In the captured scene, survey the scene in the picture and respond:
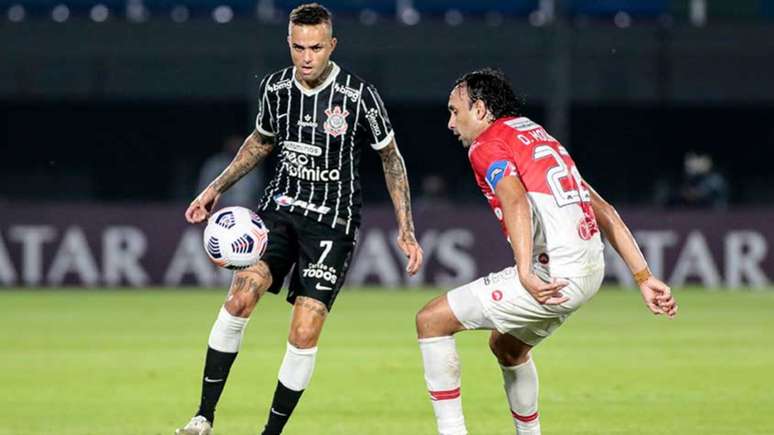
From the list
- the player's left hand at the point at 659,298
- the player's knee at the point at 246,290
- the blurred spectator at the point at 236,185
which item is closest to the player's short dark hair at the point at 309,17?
the player's knee at the point at 246,290

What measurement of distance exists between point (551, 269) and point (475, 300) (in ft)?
1.23

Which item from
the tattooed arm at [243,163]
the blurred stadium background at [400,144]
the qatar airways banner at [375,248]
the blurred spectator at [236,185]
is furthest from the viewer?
the blurred spectator at [236,185]

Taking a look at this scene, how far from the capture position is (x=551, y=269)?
724 cm

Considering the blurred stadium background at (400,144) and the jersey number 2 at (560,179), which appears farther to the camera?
the blurred stadium background at (400,144)

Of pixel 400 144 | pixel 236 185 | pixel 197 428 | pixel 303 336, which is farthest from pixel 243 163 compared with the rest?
pixel 400 144

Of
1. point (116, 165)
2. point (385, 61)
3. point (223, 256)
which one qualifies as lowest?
point (116, 165)

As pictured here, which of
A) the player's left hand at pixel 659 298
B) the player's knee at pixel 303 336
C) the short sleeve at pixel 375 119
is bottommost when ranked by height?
the player's knee at pixel 303 336

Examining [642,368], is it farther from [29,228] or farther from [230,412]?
[29,228]

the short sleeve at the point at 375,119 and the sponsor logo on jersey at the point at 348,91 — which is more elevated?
the sponsor logo on jersey at the point at 348,91

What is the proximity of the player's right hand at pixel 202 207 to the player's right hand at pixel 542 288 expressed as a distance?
6.93 ft

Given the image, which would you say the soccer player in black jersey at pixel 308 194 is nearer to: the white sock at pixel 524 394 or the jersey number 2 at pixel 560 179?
the white sock at pixel 524 394

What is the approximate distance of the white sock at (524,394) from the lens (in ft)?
25.2

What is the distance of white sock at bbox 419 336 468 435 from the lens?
732 centimetres

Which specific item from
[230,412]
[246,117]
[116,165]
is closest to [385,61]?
[246,117]
